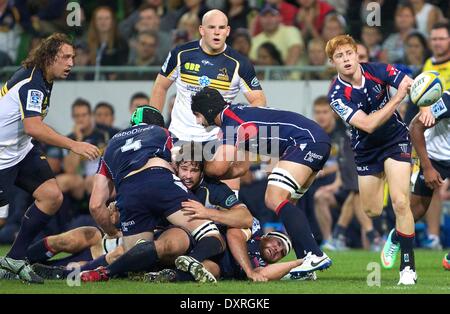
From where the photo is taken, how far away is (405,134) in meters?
10.3

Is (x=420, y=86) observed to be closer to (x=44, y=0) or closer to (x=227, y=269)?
(x=227, y=269)

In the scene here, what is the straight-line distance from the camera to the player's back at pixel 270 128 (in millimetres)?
9625

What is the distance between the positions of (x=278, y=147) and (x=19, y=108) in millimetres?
2505

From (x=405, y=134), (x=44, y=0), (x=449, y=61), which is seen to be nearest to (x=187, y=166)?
(x=405, y=134)

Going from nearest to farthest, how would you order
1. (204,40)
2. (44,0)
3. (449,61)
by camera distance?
(204,40) → (449,61) → (44,0)

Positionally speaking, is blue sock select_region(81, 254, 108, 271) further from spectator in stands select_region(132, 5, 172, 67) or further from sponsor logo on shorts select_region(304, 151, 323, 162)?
spectator in stands select_region(132, 5, 172, 67)

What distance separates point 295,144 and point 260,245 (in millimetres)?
1026

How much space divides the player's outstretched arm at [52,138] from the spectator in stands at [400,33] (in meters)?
7.66

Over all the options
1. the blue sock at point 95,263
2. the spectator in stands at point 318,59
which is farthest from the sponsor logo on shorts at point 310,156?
the spectator in stands at point 318,59

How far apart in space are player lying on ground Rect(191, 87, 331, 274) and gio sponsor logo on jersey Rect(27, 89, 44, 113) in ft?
4.85

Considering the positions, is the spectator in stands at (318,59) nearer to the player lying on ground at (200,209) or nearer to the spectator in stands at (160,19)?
the spectator in stands at (160,19)

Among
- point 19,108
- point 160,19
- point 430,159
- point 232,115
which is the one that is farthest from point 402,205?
point 160,19

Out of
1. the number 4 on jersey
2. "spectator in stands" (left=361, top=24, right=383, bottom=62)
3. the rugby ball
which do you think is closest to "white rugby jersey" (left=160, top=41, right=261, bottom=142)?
the number 4 on jersey

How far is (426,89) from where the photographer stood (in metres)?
9.48
